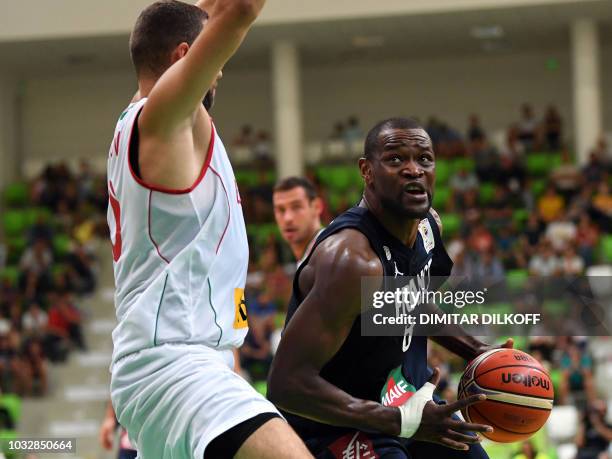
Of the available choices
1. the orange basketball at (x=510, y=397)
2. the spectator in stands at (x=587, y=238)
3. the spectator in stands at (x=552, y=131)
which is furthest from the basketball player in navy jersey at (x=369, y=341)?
the spectator in stands at (x=552, y=131)

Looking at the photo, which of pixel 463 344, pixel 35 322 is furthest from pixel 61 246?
pixel 463 344

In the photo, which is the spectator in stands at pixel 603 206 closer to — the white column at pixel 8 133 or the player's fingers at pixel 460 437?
the white column at pixel 8 133

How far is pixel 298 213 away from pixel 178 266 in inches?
142

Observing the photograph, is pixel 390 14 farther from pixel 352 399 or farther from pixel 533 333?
pixel 352 399

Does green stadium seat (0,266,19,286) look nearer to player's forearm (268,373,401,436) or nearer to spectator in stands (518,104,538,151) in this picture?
spectator in stands (518,104,538,151)

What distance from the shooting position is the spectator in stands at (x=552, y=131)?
19.7 metres

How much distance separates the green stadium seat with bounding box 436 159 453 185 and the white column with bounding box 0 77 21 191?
839 centimetres

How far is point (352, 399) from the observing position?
377 cm

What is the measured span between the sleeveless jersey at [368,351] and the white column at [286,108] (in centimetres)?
1471

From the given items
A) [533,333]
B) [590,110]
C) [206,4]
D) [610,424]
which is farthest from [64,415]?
[206,4]

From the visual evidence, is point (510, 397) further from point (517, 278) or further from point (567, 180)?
point (567, 180)

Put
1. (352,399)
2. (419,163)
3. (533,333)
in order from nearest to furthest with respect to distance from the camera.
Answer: (352,399)
(419,163)
(533,333)

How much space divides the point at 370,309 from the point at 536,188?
14637 millimetres

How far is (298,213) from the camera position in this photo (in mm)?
7004
